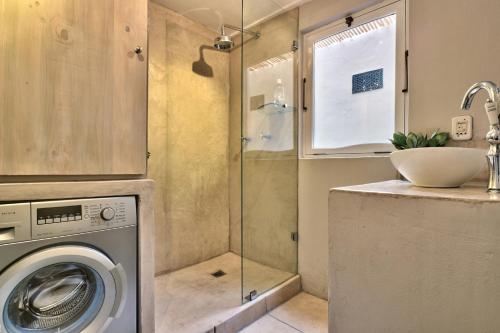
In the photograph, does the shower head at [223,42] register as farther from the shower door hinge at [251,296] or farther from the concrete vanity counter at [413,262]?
the shower door hinge at [251,296]

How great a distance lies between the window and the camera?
1549 mm

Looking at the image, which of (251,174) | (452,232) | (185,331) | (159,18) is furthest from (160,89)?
(452,232)

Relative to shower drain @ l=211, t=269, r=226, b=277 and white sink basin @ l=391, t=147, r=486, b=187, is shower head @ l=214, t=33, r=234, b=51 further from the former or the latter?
shower drain @ l=211, t=269, r=226, b=277

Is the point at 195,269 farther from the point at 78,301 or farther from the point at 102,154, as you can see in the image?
the point at 102,154

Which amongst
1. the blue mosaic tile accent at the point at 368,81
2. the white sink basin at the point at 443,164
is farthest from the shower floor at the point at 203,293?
the blue mosaic tile accent at the point at 368,81

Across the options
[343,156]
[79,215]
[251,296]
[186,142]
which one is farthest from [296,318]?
[186,142]

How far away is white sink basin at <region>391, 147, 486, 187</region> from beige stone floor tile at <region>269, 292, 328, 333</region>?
1126 mm

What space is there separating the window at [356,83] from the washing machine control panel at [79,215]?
141cm

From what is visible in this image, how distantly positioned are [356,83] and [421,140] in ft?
2.22

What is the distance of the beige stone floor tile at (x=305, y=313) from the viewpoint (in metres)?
1.51

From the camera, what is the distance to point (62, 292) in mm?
931

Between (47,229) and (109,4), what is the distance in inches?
35.0

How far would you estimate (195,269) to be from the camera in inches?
87.3

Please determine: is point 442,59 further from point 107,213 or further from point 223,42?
point 107,213
